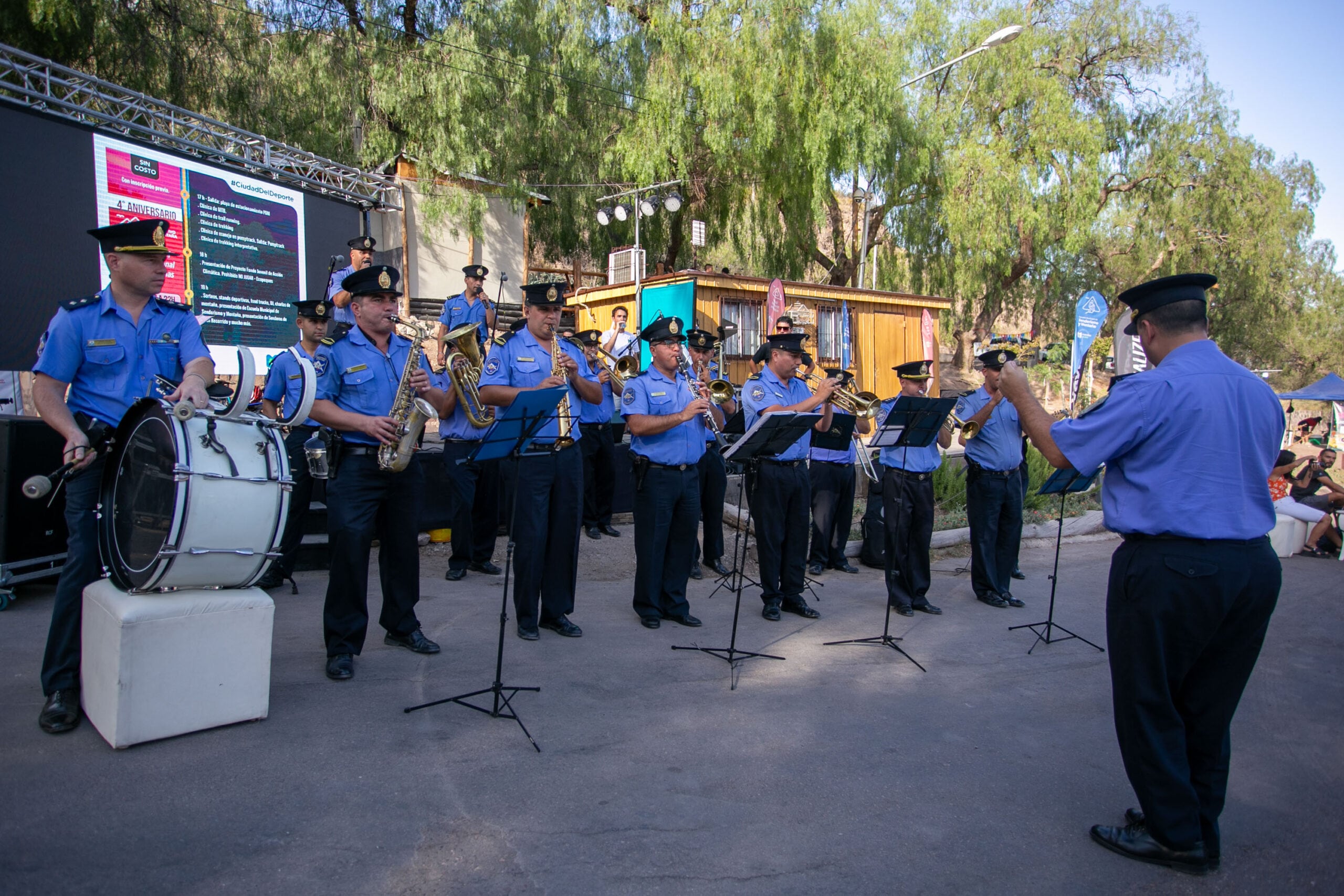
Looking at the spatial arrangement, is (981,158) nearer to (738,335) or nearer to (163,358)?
(738,335)

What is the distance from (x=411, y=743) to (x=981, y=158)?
21.1m

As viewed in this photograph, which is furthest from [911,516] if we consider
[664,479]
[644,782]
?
[644,782]

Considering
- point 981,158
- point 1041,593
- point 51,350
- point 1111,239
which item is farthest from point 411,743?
point 1111,239

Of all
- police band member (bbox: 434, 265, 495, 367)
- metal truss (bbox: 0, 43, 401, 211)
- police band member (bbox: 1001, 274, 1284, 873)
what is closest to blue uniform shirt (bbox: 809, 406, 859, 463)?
police band member (bbox: 434, 265, 495, 367)

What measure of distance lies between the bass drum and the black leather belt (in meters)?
3.60

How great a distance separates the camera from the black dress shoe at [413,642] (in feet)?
17.4

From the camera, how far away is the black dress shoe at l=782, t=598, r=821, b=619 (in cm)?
679

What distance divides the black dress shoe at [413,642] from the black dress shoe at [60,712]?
5.67ft

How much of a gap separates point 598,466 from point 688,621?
3135mm

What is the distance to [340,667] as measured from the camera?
4746 mm

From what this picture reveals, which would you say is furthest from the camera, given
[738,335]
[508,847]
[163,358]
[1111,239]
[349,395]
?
[1111,239]

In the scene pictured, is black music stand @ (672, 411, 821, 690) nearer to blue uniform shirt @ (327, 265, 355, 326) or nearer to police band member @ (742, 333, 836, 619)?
police band member @ (742, 333, 836, 619)

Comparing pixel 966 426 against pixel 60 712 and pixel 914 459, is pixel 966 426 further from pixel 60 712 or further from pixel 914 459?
pixel 60 712

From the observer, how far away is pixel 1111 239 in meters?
29.8
